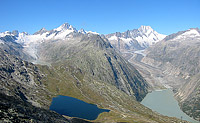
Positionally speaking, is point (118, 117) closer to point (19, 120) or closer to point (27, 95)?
point (27, 95)

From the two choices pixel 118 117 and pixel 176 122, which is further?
pixel 176 122

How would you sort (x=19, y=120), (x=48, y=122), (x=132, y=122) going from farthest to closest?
(x=132, y=122), (x=48, y=122), (x=19, y=120)

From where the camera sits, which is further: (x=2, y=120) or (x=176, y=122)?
(x=176, y=122)

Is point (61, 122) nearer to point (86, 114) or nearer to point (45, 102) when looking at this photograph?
point (86, 114)

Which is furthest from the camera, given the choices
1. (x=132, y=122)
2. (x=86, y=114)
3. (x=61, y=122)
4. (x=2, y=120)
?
(x=86, y=114)

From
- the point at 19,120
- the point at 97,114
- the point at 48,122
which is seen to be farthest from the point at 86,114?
the point at 19,120

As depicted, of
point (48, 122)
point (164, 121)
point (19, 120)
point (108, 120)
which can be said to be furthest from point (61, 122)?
point (164, 121)

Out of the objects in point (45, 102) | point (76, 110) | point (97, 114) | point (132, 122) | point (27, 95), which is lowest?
point (132, 122)

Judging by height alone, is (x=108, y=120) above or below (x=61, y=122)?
below

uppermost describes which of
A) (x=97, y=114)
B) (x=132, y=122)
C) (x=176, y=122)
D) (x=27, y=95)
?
(x=27, y=95)
